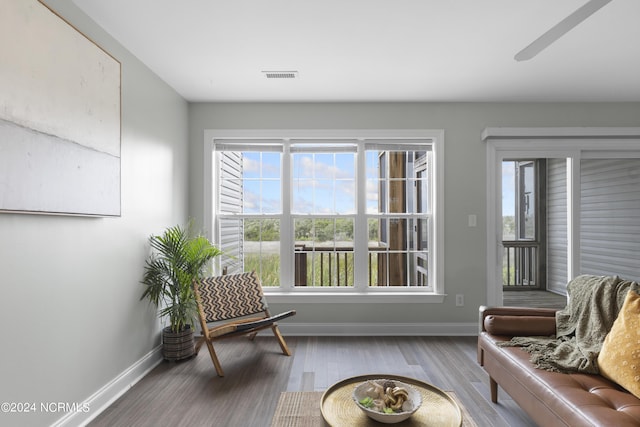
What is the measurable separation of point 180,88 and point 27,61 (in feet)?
6.35

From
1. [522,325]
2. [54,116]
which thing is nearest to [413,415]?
[522,325]

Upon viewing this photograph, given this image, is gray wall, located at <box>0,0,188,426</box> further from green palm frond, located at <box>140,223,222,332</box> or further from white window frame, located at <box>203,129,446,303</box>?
A: white window frame, located at <box>203,129,446,303</box>

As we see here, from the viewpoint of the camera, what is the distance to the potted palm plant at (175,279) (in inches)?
125

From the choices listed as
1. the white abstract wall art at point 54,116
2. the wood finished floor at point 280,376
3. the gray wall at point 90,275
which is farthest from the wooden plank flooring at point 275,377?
the white abstract wall art at point 54,116

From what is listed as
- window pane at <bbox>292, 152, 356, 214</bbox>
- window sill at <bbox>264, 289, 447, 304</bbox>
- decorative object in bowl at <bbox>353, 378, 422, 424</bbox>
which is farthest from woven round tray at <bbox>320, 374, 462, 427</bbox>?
window pane at <bbox>292, 152, 356, 214</bbox>

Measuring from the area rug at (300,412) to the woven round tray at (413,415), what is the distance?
0.10 m

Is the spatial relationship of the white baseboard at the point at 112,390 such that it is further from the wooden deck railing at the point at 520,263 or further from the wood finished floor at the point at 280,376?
the wooden deck railing at the point at 520,263

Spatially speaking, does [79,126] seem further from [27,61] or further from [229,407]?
[229,407]

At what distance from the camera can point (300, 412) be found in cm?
203

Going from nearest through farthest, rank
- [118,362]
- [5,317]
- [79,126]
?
1. [5,317]
2. [79,126]
3. [118,362]

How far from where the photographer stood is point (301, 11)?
2.34 meters

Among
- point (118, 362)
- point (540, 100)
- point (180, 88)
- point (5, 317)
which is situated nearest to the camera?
point (5, 317)

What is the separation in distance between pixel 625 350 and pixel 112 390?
10.3ft

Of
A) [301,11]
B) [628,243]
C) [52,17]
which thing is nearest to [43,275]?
→ [52,17]
